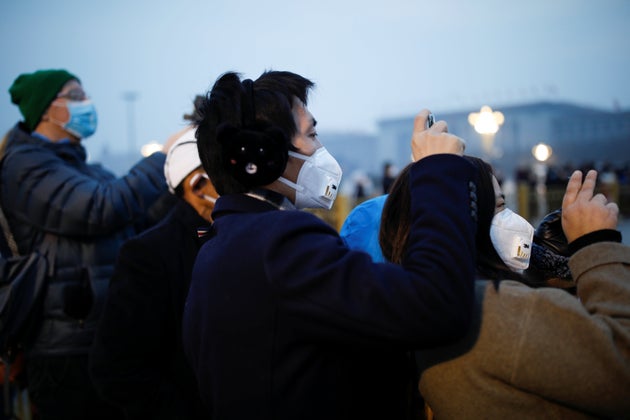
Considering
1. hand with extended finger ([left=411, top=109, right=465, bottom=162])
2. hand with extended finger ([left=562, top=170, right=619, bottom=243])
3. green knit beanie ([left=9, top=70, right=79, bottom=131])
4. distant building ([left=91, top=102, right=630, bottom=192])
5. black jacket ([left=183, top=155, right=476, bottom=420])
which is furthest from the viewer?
distant building ([left=91, top=102, right=630, bottom=192])

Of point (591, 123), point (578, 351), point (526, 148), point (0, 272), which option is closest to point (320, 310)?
point (578, 351)

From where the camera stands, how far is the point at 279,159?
154 cm

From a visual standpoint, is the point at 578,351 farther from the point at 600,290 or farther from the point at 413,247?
the point at 413,247

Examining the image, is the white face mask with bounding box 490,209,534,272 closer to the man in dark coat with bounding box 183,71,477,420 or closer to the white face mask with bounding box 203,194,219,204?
the man in dark coat with bounding box 183,71,477,420

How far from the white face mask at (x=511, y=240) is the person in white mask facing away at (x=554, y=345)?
7.2 inches

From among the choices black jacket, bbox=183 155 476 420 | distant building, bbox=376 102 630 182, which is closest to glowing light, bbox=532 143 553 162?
black jacket, bbox=183 155 476 420

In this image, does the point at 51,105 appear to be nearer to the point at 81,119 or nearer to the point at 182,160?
the point at 81,119

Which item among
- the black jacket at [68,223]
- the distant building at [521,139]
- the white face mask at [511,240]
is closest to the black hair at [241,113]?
the white face mask at [511,240]

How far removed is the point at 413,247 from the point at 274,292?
0.34 m

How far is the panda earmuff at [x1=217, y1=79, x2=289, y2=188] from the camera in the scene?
1.50m

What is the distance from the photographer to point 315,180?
1.68 metres

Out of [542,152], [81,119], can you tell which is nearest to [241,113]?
[542,152]

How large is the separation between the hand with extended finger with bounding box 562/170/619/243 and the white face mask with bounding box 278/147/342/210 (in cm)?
69

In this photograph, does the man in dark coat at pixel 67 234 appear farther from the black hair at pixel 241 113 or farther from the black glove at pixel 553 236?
the black glove at pixel 553 236
